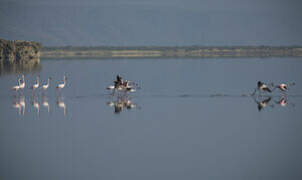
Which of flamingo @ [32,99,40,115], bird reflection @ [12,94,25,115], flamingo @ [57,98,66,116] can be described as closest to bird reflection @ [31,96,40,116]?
flamingo @ [32,99,40,115]

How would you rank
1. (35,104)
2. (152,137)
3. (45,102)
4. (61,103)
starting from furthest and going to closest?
(45,102)
(61,103)
(35,104)
(152,137)

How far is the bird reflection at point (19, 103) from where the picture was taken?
23125 millimetres

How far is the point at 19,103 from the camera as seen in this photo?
83.4 ft

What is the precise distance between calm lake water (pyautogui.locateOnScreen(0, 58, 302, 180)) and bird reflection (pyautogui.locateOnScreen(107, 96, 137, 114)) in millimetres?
98

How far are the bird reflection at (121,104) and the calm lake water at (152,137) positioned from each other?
0.32 feet

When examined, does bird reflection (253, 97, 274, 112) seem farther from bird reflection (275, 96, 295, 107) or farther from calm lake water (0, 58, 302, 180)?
bird reflection (275, 96, 295, 107)

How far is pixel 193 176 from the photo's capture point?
13.4 m

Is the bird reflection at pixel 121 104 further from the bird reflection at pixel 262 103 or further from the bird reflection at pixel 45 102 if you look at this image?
the bird reflection at pixel 262 103

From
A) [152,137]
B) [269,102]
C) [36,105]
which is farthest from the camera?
[269,102]

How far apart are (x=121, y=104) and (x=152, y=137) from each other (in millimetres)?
7757

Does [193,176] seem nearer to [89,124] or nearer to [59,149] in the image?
[59,149]

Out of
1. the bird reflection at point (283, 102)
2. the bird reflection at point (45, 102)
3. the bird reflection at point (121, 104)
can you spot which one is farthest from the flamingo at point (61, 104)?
the bird reflection at point (283, 102)

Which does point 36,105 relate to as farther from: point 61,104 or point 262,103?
point 262,103

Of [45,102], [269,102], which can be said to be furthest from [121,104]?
[269,102]
